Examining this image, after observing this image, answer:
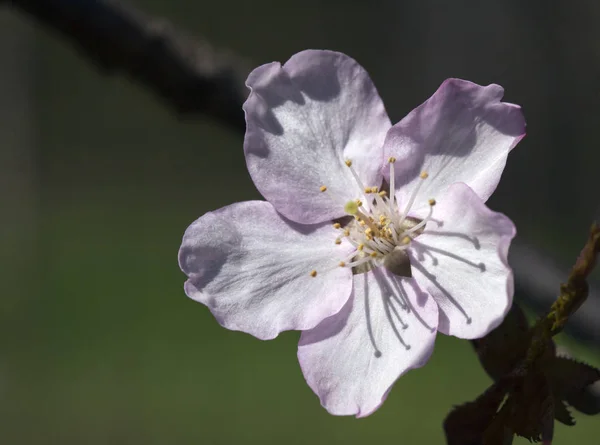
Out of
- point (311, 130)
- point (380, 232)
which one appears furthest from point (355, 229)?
point (311, 130)

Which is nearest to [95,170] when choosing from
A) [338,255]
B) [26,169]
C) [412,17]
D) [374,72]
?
[26,169]

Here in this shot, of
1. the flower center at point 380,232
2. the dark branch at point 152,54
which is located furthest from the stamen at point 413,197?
the dark branch at point 152,54

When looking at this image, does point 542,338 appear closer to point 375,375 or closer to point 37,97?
point 375,375

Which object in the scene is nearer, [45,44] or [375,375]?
[375,375]

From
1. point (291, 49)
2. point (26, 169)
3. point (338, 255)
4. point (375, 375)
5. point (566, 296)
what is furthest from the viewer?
point (291, 49)

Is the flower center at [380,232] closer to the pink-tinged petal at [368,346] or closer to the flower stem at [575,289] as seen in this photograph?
the pink-tinged petal at [368,346]

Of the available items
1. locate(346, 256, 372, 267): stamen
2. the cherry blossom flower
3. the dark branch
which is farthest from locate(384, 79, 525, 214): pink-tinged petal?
the dark branch

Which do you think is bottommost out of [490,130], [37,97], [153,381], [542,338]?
[153,381]

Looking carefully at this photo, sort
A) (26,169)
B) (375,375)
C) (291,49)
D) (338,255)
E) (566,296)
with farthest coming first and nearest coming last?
(291,49), (26,169), (338,255), (375,375), (566,296)
